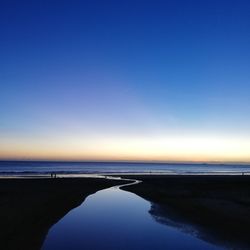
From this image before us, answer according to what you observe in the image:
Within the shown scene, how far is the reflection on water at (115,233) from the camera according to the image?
1540 cm

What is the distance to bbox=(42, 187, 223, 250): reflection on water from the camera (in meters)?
15.4

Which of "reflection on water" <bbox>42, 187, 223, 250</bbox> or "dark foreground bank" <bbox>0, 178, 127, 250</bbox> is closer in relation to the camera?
"dark foreground bank" <bbox>0, 178, 127, 250</bbox>

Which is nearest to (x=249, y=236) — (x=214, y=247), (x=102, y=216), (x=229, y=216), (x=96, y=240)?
(x=214, y=247)

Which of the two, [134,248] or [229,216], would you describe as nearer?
[134,248]

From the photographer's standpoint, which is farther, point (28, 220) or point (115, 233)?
point (28, 220)

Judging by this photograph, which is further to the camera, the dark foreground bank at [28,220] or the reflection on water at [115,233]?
the reflection on water at [115,233]

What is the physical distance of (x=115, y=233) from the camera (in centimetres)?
1805

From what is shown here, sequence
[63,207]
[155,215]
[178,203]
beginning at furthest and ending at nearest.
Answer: [178,203]
[63,207]
[155,215]

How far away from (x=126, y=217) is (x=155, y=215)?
7.01 ft

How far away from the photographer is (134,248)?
14789mm

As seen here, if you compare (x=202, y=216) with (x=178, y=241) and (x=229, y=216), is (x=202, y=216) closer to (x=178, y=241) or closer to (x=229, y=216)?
(x=229, y=216)

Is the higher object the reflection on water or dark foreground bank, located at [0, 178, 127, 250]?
dark foreground bank, located at [0, 178, 127, 250]

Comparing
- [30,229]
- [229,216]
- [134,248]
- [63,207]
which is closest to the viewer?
[134,248]

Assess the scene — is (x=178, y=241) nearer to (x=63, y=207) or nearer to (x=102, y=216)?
(x=102, y=216)
